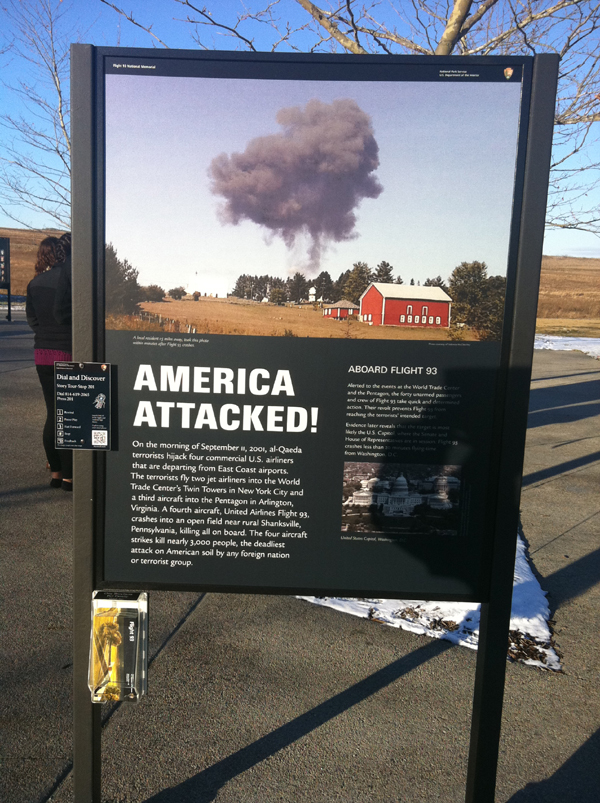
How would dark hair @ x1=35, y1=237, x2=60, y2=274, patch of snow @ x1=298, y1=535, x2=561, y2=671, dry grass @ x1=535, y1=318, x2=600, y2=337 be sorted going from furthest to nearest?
dry grass @ x1=535, y1=318, x2=600, y2=337 < dark hair @ x1=35, y1=237, x2=60, y2=274 < patch of snow @ x1=298, y1=535, x2=561, y2=671

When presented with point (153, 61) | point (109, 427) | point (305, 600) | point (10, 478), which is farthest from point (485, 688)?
point (10, 478)

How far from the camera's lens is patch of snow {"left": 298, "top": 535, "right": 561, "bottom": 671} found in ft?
10.9

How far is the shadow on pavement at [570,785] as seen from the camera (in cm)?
237

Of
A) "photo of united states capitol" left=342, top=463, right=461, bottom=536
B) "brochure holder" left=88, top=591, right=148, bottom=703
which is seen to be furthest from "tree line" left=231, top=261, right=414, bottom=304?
"brochure holder" left=88, top=591, right=148, bottom=703

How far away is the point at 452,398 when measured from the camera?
1.98m

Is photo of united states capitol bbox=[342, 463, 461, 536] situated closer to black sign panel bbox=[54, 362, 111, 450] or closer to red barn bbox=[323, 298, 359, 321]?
red barn bbox=[323, 298, 359, 321]

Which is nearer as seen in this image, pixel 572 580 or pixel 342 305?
pixel 342 305

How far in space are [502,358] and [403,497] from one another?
54 centimetres

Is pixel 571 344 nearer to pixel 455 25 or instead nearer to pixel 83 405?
pixel 455 25

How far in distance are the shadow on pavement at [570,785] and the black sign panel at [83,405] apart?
2.04 meters

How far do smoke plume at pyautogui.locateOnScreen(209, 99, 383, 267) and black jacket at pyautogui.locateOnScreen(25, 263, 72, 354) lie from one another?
3.50 metres

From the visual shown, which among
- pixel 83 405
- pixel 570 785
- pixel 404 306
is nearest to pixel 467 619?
pixel 570 785

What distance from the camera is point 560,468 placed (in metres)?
7.09

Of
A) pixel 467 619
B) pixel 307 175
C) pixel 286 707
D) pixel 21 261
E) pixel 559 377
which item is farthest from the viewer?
pixel 21 261
